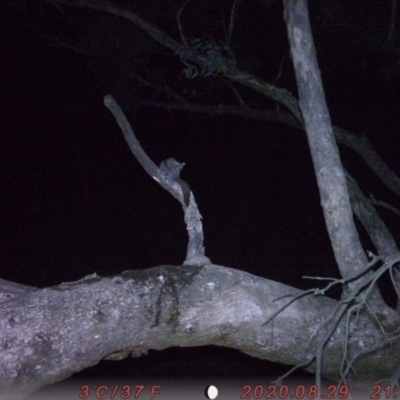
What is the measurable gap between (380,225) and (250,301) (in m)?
1.62

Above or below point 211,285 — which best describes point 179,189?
above

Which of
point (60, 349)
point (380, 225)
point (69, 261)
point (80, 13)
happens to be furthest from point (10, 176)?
point (60, 349)

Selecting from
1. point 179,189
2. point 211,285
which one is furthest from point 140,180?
point 211,285

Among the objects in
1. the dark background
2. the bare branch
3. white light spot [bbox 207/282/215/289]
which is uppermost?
the dark background

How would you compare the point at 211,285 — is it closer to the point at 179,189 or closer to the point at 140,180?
the point at 179,189

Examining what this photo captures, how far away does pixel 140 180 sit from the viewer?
1484 centimetres

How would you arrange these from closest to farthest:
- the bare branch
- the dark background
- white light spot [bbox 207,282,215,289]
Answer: white light spot [bbox 207,282,215,289]
the bare branch
the dark background

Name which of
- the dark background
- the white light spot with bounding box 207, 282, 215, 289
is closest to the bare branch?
the white light spot with bounding box 207, 282, 215, 289

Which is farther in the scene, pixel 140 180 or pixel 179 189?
pixel 140 180

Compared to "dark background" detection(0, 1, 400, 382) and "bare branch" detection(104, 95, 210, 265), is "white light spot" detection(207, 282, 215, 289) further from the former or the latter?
"dark background" detection(0, 1, 400, 382)

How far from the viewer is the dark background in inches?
476

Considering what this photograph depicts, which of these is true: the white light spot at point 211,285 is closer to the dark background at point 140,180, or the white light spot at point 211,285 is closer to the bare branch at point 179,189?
the bare branch at point 179,189

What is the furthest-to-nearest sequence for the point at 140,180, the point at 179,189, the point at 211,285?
the point at 140,180, the point at 179,189, the point at 211,285

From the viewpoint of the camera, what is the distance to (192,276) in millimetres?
3633
